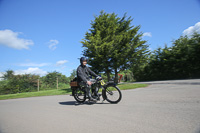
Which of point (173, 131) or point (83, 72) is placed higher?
point (83, 72)

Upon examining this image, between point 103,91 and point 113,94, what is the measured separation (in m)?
0.46

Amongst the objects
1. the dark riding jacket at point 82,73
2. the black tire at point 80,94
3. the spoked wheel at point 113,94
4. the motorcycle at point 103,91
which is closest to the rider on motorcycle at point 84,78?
the dark riding jacket at point 82,73

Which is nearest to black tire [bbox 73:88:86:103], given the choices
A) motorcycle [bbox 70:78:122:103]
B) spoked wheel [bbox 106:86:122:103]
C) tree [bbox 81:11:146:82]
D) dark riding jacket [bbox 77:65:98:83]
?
motorcycle [bbox 70:78:122:103]

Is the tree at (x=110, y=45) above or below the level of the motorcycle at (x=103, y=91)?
above

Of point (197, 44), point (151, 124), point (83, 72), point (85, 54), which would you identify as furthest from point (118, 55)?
point (197, 44)

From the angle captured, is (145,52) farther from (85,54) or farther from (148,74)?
(148,74)

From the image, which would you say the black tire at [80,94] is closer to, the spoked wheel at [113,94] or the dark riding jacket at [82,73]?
the dark riding jacket at [82,73]

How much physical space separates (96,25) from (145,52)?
769 cm

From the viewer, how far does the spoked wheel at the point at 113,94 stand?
479cm

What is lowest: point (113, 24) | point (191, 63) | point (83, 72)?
point (83, 72)

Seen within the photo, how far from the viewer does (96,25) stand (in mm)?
15562

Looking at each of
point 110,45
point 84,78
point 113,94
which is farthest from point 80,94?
point 110,45

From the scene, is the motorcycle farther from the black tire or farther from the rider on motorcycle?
the rider on motorcycle

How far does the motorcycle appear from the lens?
15.9 feet
